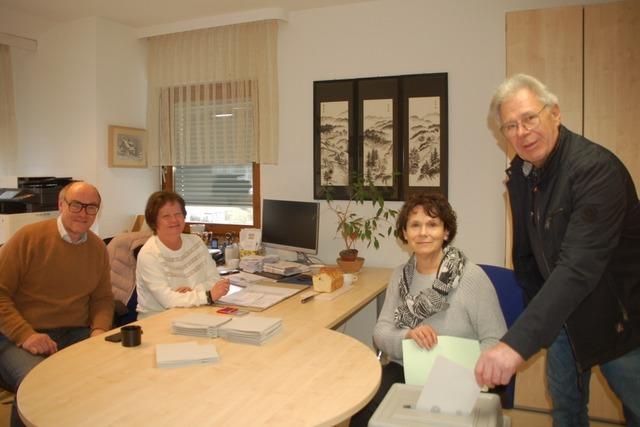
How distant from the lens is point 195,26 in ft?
14.0

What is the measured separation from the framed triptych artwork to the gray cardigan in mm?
1631

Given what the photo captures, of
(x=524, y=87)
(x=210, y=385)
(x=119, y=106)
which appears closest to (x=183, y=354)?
(x=210, y=385)

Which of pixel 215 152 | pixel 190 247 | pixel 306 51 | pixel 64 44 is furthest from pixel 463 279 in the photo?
pixel 64 44

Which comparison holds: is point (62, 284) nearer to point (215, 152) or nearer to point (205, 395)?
point (205, 395)

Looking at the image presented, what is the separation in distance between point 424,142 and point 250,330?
2.17 meters

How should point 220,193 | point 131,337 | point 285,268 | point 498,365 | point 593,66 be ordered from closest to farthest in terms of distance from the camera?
point 498,365, point 131,337, point 593,66, point 285,268, point 220,193

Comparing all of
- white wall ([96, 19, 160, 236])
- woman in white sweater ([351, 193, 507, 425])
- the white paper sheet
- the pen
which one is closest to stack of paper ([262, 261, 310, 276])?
the pen

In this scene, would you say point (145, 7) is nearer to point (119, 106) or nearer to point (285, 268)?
point (119, 106)

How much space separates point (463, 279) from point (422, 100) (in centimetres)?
189

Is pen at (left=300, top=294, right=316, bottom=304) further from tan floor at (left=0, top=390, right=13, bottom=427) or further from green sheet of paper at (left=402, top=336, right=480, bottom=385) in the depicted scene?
tan floor at (left=0, top=390, right=13, bottom=427)

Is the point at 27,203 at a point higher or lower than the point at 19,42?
lower

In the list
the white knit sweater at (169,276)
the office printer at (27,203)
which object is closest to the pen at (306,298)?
the white knit sweater at (169,276)

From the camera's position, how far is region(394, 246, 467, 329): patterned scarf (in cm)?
205

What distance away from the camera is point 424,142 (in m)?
3.65
